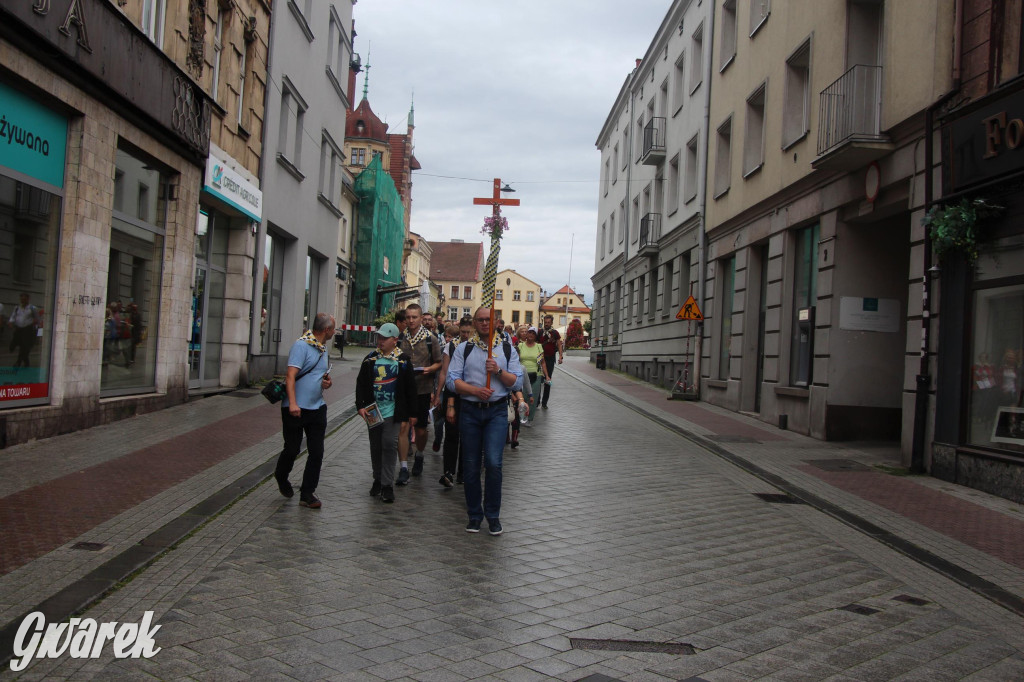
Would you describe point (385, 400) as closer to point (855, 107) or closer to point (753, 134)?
point (855, 107)

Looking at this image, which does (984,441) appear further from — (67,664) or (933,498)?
(67,664)

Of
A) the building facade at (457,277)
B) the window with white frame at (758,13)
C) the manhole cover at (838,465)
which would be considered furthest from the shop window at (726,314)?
the building facade at (457,277)

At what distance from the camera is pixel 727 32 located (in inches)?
907

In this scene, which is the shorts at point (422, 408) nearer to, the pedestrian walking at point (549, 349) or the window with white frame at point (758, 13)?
the pedestrian walking at point (549, 349)

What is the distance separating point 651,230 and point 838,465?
19517 millimetres

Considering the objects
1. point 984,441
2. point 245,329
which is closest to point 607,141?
point 245,329

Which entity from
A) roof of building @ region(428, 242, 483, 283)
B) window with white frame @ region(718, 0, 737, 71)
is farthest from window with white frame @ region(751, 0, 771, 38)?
roof of building @ region(428, 242, 483, 283)

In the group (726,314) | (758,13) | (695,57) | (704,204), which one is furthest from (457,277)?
(758,13)

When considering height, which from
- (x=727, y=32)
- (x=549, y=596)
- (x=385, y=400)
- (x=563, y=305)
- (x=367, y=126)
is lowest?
(x=549, y=596)

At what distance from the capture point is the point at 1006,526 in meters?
8.06

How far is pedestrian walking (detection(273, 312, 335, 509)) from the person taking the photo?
25.1ft

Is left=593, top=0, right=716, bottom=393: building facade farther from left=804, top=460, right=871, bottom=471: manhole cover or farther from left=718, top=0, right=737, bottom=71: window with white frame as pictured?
left=804, top=460, right=871, bottom=471: manhole cover

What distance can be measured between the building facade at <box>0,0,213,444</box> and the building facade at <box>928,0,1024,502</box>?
10.5 meters

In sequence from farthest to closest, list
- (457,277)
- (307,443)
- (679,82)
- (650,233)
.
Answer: (457,277)
(650,233)
(679,82)
(307,443)
